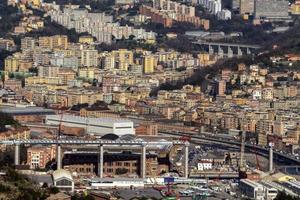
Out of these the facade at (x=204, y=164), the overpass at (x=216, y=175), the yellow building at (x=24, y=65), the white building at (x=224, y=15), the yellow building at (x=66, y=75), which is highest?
the white building at (x=224, y=15)

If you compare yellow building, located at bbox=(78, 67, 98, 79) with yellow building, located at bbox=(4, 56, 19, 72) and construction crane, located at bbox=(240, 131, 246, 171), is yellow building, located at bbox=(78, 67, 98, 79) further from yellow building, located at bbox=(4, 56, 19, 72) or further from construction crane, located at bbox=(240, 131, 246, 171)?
construction crane, located at bbox=(240, 131, 246, 171)

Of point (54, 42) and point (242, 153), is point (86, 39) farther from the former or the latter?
point (242, 153)

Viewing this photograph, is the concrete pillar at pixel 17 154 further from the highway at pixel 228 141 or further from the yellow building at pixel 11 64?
the yellow building at pixel 11 64

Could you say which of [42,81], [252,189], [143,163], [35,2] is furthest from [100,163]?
[35,2]

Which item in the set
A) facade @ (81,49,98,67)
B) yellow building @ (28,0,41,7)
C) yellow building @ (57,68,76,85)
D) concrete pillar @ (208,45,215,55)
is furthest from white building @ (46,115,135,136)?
yellow building @ (28,0,41,7)

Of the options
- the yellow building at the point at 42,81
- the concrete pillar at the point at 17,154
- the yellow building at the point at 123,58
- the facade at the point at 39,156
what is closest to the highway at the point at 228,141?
the facade at the point at 39,156
